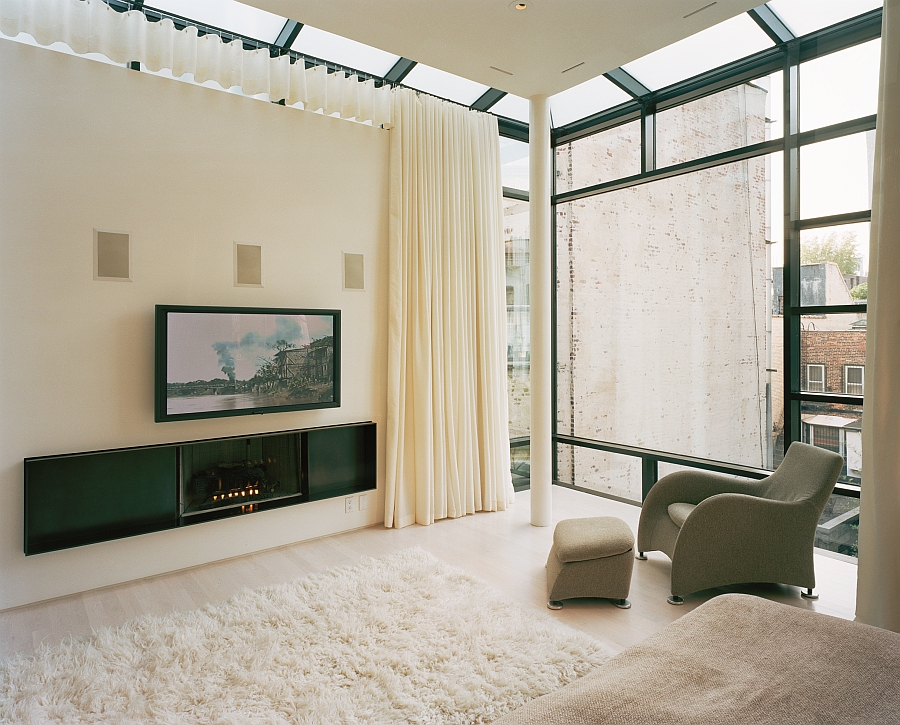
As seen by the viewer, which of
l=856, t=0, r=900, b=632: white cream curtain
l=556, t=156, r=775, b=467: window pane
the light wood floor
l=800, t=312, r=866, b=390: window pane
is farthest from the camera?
l=556, t=156, r=775, b=467: window pane

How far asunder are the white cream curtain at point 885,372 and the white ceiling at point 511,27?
2.63ft

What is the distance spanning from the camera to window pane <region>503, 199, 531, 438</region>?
213 inches

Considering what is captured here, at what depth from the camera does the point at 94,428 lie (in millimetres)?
3393

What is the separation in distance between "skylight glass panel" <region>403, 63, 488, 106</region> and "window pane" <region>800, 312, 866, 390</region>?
306cm

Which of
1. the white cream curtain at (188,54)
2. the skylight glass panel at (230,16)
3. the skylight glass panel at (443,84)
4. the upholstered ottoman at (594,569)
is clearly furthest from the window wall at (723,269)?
the skylight glass panel at (230,16)

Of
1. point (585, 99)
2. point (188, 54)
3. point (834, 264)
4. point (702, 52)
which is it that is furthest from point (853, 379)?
point (188, 54)

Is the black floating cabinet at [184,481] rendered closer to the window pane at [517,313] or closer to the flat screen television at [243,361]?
the flat screen television at [243,361]

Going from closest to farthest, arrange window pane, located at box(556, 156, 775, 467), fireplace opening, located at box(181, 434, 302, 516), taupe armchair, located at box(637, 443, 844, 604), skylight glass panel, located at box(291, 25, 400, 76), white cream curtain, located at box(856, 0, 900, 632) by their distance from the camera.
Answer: white cream curtain, located at box(856, 0, 900, 632) → taupe armchair, located at box(637, 443, 844, 604) → fireplace opening, located at box(181, 434, 302, 516) → skylight glass panel, located at box(291, 25, 400, 76) → window pane, located at box(556, 156, 775, 467)

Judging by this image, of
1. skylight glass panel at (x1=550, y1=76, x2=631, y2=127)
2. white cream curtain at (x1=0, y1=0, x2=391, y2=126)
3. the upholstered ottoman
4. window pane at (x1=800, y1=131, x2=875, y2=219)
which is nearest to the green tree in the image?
window pane at (x1=800, y1=131, x2=875, y2=219)

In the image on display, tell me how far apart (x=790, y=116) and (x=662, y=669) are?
3743mm

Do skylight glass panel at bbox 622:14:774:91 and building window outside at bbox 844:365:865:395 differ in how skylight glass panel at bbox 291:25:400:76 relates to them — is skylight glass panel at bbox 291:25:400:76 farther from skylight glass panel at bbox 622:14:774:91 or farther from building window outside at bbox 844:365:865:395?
building window outside at bbox 844:365:865:395

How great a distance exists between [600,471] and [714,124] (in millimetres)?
2925

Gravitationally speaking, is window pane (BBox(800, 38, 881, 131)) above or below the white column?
above

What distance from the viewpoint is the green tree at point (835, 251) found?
3.63 metres
